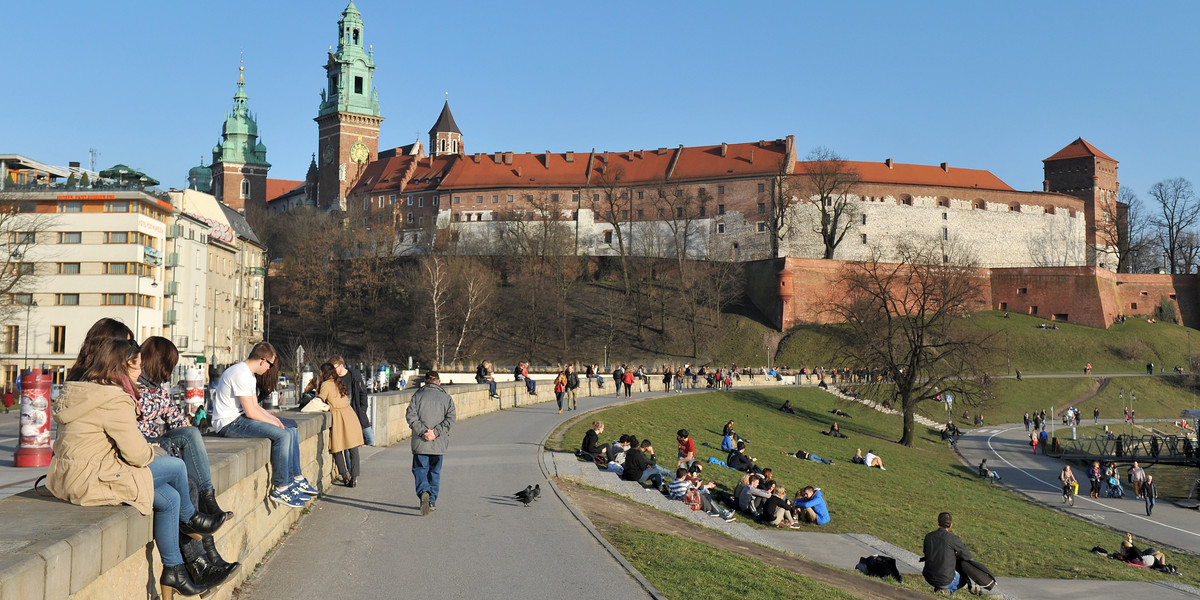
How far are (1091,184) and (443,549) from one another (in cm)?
12910

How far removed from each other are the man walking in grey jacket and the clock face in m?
113

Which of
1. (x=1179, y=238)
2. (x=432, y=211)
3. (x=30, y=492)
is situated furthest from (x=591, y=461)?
(x=1179, y=238)

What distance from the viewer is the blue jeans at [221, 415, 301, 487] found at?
9.56 meters

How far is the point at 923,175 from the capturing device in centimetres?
10556

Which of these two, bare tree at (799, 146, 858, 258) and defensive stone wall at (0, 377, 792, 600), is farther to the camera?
bare tree at (799, 146, 858, 258)

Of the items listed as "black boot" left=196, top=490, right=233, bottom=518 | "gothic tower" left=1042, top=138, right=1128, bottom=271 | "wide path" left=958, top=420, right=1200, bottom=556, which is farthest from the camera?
"gothic tower" left=1042, top=138, right=1128, bottom=271

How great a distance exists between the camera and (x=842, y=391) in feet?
192

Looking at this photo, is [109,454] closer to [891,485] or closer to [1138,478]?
[891,485]

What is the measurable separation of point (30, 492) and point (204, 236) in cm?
6551

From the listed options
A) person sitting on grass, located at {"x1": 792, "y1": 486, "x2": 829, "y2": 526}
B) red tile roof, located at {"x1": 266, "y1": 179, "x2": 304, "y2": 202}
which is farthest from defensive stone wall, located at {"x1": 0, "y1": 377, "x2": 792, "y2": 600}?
red tile roof, located at {"x1": 266, "y1": 179, "x2": 304, "y2": 202}

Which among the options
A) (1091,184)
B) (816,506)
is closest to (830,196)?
(1091,184)

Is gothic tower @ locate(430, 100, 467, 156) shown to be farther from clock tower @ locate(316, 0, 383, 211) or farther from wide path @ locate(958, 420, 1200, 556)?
wide path @ locate(958, 420, 1200, 556)

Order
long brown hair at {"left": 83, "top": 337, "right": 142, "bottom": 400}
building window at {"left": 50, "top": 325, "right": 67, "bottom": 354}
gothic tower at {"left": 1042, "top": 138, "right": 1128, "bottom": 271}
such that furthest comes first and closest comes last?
gothic tower at {"left": 1042, "top": 138, "right": 1128, "bottom": 271} < building window at {"left": 50, "top": 325, "right": 67, "bottom": 354} < long brown hair at {"left": 83, "top": 337, "right": 142, "bottom": 400}

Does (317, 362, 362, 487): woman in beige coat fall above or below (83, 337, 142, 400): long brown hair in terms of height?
below
